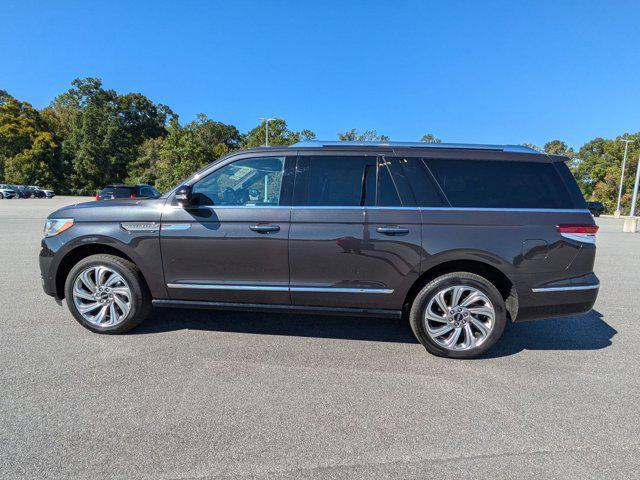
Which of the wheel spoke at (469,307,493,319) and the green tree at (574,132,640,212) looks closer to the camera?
the wheel spoke at (469,307,493,319)

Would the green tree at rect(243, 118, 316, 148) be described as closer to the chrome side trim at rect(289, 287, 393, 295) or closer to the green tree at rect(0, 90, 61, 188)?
the chrome side trim at rect(289, 287, 393, 295)

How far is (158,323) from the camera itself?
14.2 ft

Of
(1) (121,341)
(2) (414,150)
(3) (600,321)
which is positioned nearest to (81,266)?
(1) (121,341)

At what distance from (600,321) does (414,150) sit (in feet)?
11.2

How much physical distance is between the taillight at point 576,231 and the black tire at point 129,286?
4115 millimetres

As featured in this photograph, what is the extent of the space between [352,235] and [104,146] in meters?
64.5

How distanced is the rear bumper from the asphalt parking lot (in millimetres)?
483

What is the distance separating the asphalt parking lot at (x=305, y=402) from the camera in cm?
223

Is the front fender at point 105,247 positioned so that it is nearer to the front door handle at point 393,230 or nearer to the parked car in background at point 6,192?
the front door handle at point 393,230

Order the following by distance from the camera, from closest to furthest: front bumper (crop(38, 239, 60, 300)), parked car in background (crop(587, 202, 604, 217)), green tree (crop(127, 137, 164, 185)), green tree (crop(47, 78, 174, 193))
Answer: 1. front bumper (crop(38, 239, 60, 300))
2. parked car in background (crop(587, 202, 604, 217))
3. green tree (crop(127, 137, 164, 185))
4. green tree (crop(47, 78, 174, 193))

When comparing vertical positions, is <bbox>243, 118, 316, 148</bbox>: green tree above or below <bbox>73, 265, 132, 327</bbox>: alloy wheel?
above

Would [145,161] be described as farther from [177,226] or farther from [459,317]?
[459,317]

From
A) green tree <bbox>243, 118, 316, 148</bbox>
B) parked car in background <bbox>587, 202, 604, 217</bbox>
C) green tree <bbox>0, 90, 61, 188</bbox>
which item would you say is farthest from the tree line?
parked car in background <bbox>587, 202, 604, 217</bbox>

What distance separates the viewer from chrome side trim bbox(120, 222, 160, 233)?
378 centimetres
